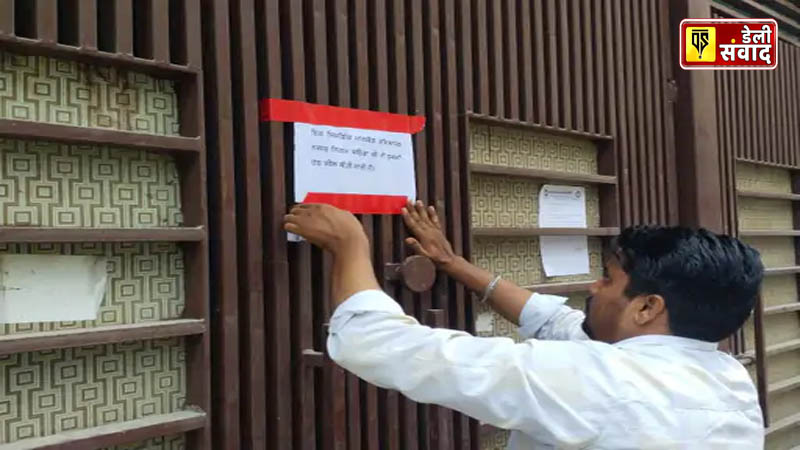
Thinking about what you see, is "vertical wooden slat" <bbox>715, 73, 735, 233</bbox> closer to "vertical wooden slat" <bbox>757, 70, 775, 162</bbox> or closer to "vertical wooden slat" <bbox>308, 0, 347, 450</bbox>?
"vertical wooden slat" <bbox>757, 70, 775, 162</bbox>

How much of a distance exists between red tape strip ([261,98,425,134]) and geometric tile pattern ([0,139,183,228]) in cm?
28

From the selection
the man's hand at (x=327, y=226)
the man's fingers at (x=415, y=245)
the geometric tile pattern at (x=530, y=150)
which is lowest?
the man's fingers at (x=415, y=245)

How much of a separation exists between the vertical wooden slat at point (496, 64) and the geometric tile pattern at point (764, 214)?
210 cm

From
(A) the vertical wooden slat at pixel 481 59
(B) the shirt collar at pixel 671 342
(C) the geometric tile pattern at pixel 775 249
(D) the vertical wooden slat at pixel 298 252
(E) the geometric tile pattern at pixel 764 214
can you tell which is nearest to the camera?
(B) the shirt collar at pixel 671 342

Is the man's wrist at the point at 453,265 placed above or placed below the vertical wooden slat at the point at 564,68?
below

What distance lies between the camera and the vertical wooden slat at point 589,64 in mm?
3012

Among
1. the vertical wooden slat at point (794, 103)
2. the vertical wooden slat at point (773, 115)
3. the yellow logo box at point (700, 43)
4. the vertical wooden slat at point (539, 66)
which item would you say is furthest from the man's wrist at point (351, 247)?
the vertical wooden slat at point (794, 103)

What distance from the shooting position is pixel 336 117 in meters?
2.11

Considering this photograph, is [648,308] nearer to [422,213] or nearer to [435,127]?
[422,213]

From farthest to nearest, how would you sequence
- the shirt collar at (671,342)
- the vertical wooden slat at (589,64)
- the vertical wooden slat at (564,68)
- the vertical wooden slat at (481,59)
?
the vertical wooden slat at (589,64), the vertical wooden slat at (564,68), the vertical wooden slat at (481,59), the shirt collar at (671,342)

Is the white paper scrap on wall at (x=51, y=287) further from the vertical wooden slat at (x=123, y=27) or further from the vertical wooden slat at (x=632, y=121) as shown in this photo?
the vertical wooden slat at (x=632, y=121)

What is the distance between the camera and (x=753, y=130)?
422cm

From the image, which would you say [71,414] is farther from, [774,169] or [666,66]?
[774,169]

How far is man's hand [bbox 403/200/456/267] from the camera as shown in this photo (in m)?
2.29
